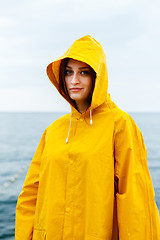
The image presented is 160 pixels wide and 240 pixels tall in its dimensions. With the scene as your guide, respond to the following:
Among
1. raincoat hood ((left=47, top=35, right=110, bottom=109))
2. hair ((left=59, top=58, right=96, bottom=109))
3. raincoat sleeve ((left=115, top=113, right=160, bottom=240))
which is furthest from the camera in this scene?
hair ((left=59, top=58, right=96, bottom=109))

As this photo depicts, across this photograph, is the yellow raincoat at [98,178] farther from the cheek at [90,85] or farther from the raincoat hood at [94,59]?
the cheek at [90,85]

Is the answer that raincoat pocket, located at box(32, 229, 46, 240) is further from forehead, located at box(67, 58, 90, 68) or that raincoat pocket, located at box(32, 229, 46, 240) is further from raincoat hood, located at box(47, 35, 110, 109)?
forehead, located at box(67, 58, 90, 68)

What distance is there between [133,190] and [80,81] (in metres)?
1.00

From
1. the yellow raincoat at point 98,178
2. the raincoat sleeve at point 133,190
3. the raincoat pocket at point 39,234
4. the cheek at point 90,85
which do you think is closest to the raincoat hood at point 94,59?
the yellow raincoat at point 98,178

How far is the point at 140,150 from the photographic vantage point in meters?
2.18

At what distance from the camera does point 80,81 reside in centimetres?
233

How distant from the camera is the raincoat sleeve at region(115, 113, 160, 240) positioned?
203 cm

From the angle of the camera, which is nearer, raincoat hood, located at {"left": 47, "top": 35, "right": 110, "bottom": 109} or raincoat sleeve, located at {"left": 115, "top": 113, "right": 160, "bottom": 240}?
raincoat sleeve, located at {"left": 115, "top": 113, "right": 160, "bottom": 240}

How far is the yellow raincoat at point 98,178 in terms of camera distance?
6.81ft

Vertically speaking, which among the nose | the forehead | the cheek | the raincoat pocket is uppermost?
the forehead

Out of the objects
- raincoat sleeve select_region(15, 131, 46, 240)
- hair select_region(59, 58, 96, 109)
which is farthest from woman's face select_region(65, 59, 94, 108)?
raincoat sleeve select_region(15, 131, 46, 240)

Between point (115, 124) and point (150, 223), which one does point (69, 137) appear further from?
point (150, 223)

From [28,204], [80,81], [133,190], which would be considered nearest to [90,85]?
[80,81]

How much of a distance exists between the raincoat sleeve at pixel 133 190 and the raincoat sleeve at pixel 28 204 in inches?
34.6
